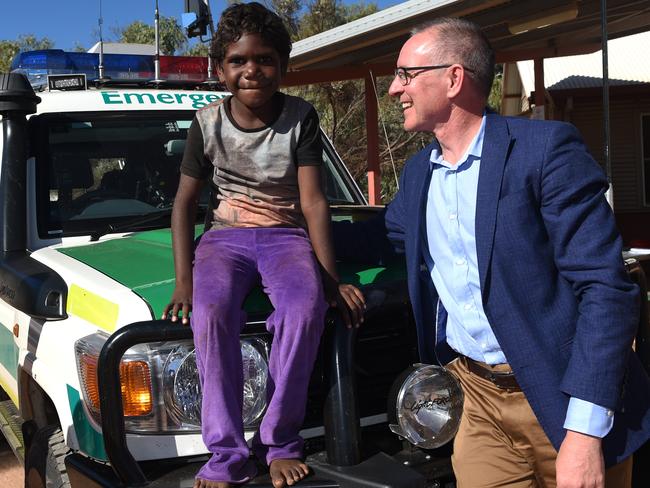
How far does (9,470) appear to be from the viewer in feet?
15.3

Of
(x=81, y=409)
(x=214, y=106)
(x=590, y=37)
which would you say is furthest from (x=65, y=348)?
(x=590, y=37)

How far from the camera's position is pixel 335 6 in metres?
25.3

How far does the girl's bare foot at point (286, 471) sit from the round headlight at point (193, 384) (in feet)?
0.78

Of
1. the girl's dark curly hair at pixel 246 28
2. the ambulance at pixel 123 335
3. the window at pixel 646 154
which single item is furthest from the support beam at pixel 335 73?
the girl's dark curly hair at pixel 246 28

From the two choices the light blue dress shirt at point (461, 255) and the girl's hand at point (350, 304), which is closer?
the light blue dress shirt at point (461, 255)

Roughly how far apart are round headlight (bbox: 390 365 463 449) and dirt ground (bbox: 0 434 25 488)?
275 cm

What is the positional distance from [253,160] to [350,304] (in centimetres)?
73

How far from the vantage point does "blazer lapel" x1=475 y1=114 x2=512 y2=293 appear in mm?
2225

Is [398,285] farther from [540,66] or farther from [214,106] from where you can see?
[540,66]

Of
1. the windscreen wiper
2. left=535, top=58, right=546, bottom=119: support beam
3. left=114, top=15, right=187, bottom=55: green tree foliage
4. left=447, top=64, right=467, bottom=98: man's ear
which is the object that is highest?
left=114, top=15, right=187, bottom=55: green tree foliage

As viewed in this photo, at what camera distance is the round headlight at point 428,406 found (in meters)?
2.50

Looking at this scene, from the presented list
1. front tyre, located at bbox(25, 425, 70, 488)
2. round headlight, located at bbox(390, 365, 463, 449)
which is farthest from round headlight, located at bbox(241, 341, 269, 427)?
front tyre, located at bbox(25, 425, 70, 488)

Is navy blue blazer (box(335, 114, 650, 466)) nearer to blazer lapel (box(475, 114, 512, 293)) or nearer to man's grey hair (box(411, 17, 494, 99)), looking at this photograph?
blazer lapel (box(475, 114, 512, 293))

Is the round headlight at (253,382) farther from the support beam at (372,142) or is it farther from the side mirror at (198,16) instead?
the support beam at (372,142)
